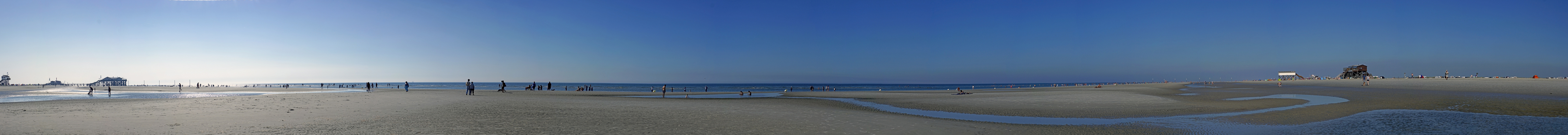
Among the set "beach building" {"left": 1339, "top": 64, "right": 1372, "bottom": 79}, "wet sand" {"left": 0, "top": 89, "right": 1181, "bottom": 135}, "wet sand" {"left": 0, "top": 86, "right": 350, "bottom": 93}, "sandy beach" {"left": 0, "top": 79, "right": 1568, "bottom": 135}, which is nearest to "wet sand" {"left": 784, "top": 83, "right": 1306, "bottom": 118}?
"sandy beach" {"left": 0, "top": 79, "right": 1568, "bottom": 135}

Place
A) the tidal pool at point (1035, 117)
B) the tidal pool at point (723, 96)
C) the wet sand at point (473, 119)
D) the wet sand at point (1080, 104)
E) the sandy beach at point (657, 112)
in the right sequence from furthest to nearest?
1. the tidal pool at point (723, 96)
2. the wet sand at point (1080, 104)
3. the tidal pool at point (1035, 117)
4. the sandy beach at point (657, 112)
5. the wet sand at point (473, 119)

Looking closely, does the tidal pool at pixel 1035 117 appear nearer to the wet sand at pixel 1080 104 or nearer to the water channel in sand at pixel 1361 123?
the water channel in sand at pixel 1361 123

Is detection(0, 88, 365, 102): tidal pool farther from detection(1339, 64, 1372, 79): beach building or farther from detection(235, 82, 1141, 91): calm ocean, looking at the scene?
detection(1339, 64, 1372, 79): beach building

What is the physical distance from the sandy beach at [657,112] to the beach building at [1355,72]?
107m

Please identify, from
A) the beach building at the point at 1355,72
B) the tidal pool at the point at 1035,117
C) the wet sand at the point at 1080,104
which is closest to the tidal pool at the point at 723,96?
the wet sand at the point at 1080,104

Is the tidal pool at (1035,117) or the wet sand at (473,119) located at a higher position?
the wet sand at (473,119)

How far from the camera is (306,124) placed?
12258mm

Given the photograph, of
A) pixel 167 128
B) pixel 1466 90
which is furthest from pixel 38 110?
pixel 1466 90

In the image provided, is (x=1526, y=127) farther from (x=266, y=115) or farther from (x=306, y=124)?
(x=266, y=115)

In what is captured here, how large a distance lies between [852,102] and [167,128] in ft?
58.9

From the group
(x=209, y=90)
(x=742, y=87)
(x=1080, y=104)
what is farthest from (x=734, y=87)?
(x=1080, y=104)

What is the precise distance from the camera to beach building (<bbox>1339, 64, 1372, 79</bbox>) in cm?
11375

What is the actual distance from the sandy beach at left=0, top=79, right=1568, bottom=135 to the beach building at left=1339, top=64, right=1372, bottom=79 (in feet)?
353

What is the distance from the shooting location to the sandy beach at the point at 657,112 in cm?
1158
